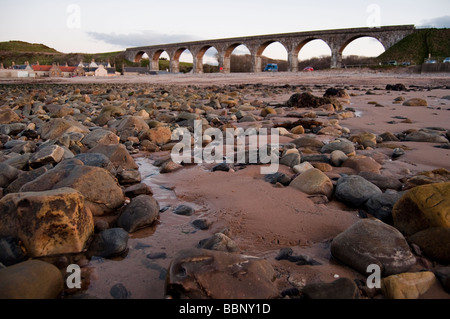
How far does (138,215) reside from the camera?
188 centimetres

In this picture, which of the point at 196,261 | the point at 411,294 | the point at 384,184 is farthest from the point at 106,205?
the point at 384,184

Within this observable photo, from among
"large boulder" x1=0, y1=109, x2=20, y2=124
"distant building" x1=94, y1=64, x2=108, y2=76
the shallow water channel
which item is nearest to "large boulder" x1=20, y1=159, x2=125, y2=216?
the shallow water channel

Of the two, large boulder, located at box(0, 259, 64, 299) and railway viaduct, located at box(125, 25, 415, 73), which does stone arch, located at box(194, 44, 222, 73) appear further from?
large boulder, located at box(0, 259, 64, 299)

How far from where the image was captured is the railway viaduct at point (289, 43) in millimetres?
34094

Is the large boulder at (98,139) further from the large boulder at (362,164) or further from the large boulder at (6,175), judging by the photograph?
the large boulder at (362,164)

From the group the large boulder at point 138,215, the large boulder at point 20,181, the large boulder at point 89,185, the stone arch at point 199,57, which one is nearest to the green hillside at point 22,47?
the stone arch at point 199,57

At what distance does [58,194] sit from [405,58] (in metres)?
35.2

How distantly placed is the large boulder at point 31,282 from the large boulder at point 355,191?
1731mm

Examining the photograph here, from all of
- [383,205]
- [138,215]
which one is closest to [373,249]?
[383,205]

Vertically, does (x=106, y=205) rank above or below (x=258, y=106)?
below

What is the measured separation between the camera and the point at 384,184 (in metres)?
2.35

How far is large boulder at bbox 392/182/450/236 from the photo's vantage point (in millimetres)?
1545
